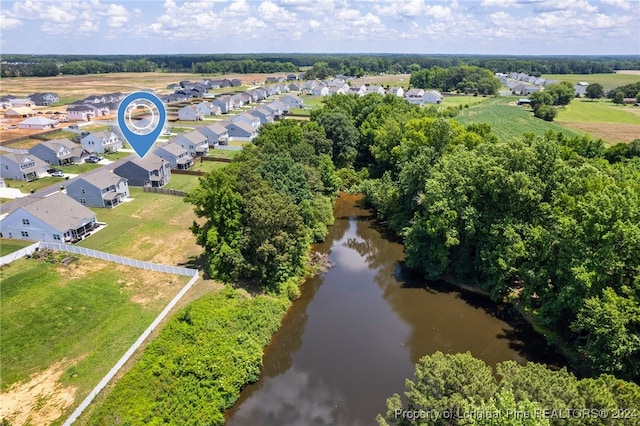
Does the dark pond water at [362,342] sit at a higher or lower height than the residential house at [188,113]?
lower

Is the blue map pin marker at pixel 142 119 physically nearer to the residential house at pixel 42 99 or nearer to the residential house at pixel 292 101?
the residential house at pixel 292 101

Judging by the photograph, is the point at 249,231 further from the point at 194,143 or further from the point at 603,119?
the point at 603,119

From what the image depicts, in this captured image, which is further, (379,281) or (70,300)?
(379,281)

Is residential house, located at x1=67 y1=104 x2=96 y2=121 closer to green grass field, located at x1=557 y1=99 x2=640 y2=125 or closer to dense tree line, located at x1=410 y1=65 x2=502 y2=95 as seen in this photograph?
green grass field, located at x1=557 y1=99 x2=640 y2=125

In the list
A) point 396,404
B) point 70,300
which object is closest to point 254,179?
point 70,300

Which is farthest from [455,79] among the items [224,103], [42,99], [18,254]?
[18,254]

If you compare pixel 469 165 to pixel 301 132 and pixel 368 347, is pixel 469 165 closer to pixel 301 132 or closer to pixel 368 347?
pixel 368 347

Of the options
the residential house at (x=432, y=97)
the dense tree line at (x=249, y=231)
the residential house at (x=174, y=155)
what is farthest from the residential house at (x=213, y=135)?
the residential house at (x=432, y=97)
